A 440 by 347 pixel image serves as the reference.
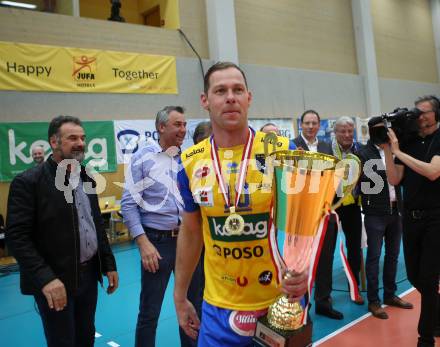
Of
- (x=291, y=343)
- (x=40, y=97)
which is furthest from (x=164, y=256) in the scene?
(x=40, y=97)

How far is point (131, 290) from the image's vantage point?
5.18 metres

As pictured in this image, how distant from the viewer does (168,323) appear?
3.97m

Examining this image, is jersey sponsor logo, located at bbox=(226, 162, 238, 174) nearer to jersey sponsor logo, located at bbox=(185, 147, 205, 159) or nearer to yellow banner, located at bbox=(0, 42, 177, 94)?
jersey sponsor logo, located at bbox=(185, 147, 205, 159)

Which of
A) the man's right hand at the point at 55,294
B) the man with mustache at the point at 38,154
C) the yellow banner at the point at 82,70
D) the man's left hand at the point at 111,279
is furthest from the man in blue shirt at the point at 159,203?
the yellow banner at the point at 82,70

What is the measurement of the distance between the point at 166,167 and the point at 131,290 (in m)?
2.78

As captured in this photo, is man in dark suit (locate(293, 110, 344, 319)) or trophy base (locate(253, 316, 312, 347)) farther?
man in dark suit (locate(293, 110, 344, 319))

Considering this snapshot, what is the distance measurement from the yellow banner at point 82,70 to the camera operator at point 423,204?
7358 millimetres

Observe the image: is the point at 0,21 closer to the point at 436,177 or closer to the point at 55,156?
the point at 55,156

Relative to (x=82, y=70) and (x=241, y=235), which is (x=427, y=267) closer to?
(x=241, y=235)

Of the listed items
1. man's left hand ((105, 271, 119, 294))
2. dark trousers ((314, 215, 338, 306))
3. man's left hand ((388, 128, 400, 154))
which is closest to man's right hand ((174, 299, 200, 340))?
man's left hand ((105, 271, 119, 294))

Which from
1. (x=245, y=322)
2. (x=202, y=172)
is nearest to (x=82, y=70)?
(x=202, y=172)

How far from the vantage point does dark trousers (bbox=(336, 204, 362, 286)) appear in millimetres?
4438

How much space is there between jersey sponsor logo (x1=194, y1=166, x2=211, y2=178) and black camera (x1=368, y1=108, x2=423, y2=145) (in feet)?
5.87

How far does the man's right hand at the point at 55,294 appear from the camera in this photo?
7.12 feet
